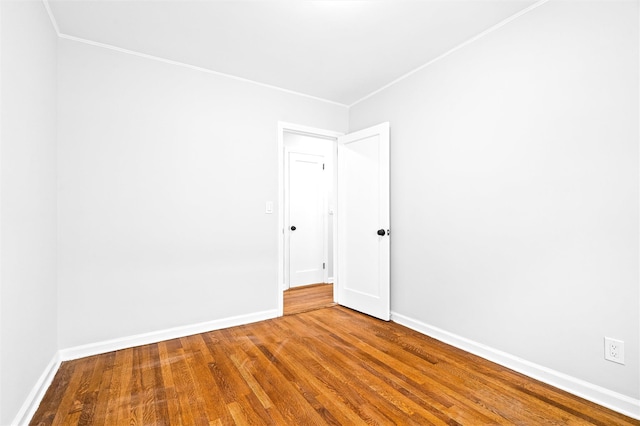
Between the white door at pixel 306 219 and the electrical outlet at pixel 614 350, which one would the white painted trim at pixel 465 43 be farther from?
the electrical outlet at pixel 614 350

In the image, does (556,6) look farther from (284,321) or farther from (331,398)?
(284,321)

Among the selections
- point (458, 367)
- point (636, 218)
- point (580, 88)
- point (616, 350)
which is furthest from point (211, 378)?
point (580, 88)

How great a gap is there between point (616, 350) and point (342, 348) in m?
1.79

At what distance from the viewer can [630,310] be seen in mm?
1730

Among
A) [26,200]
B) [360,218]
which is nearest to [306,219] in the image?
[360,218]

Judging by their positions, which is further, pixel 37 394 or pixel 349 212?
pixel 349 212

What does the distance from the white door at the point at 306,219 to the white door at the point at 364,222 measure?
1088 mm

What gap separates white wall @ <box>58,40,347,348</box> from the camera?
8.11 feet

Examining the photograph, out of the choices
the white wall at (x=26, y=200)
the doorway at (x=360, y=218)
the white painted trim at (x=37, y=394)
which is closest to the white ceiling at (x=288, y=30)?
the white wall at (x=26, y=200)

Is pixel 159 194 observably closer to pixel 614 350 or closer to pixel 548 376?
pixel 548 376

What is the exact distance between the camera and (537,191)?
212cm

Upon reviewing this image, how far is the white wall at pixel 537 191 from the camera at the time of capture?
5.82 ft

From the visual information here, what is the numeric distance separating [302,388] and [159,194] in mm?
2073

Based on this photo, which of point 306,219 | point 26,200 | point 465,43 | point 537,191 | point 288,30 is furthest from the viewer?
point 306,219
